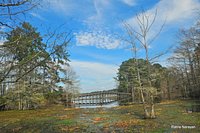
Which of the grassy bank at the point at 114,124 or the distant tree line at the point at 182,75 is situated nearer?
the grassy bank at the point at 114,124

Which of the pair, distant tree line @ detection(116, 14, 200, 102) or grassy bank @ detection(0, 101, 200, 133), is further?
distant tree line @ detection(116, 14, 200, 102)

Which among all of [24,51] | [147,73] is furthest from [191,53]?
[24,51]

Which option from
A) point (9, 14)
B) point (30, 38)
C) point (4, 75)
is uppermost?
point (9, 14)

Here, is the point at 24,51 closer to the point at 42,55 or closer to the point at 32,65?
the point at 32,65

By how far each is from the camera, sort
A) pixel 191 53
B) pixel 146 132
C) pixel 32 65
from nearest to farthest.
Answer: pixel 32 65 < pixel 146 132 < pixel 191 53

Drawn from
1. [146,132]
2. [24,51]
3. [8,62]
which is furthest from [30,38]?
[146,132]

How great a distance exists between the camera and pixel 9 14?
110 inches

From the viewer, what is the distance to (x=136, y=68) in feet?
50.8

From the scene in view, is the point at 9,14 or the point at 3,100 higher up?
the point at 9,14

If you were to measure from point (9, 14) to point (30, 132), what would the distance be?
32.1 ft

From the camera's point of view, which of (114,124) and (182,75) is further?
(182,75)

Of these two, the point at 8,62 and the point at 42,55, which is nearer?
the point at 42,55

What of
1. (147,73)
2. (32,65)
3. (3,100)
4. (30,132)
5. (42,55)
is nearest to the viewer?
(42,55)

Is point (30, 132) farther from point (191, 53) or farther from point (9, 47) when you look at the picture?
point (191, 53)
